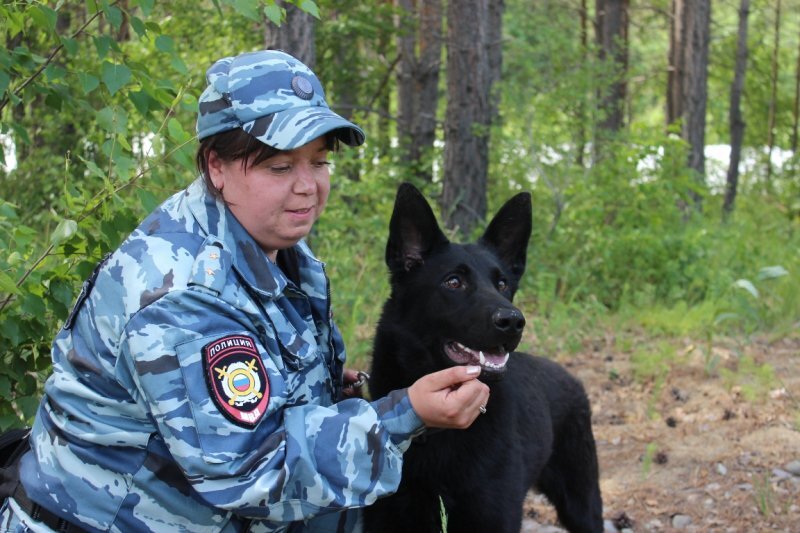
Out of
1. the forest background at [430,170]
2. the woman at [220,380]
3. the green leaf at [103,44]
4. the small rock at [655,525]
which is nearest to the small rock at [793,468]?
the small rock at [655,525]

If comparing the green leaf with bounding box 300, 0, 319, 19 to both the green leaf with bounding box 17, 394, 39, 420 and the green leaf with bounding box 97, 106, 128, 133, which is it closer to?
the green leaf with bounding box 97, 106, 128, 133

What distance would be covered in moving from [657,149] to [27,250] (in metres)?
7.40

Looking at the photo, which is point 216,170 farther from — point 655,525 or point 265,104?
point 655,525

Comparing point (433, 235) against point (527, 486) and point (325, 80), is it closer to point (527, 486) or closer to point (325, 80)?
point (527, 486)

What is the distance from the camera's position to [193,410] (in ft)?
7.57

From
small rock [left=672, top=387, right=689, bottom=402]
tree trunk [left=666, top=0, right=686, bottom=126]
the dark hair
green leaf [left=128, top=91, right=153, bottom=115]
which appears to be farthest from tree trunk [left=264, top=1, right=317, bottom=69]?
tree trunk [left=666, top=0, right=686, bottom=126]

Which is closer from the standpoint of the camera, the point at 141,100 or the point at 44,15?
the point at 44,15

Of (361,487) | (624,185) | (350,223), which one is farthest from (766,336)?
(361,487)

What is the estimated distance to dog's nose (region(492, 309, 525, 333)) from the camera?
2789mm

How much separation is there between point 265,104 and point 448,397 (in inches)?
37.5

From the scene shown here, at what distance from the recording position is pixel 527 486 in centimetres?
354

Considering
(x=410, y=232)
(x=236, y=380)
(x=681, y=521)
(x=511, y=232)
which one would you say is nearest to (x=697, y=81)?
(x=681, y=521)

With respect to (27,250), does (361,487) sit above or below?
below

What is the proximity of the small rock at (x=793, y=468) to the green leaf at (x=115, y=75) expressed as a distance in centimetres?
377
